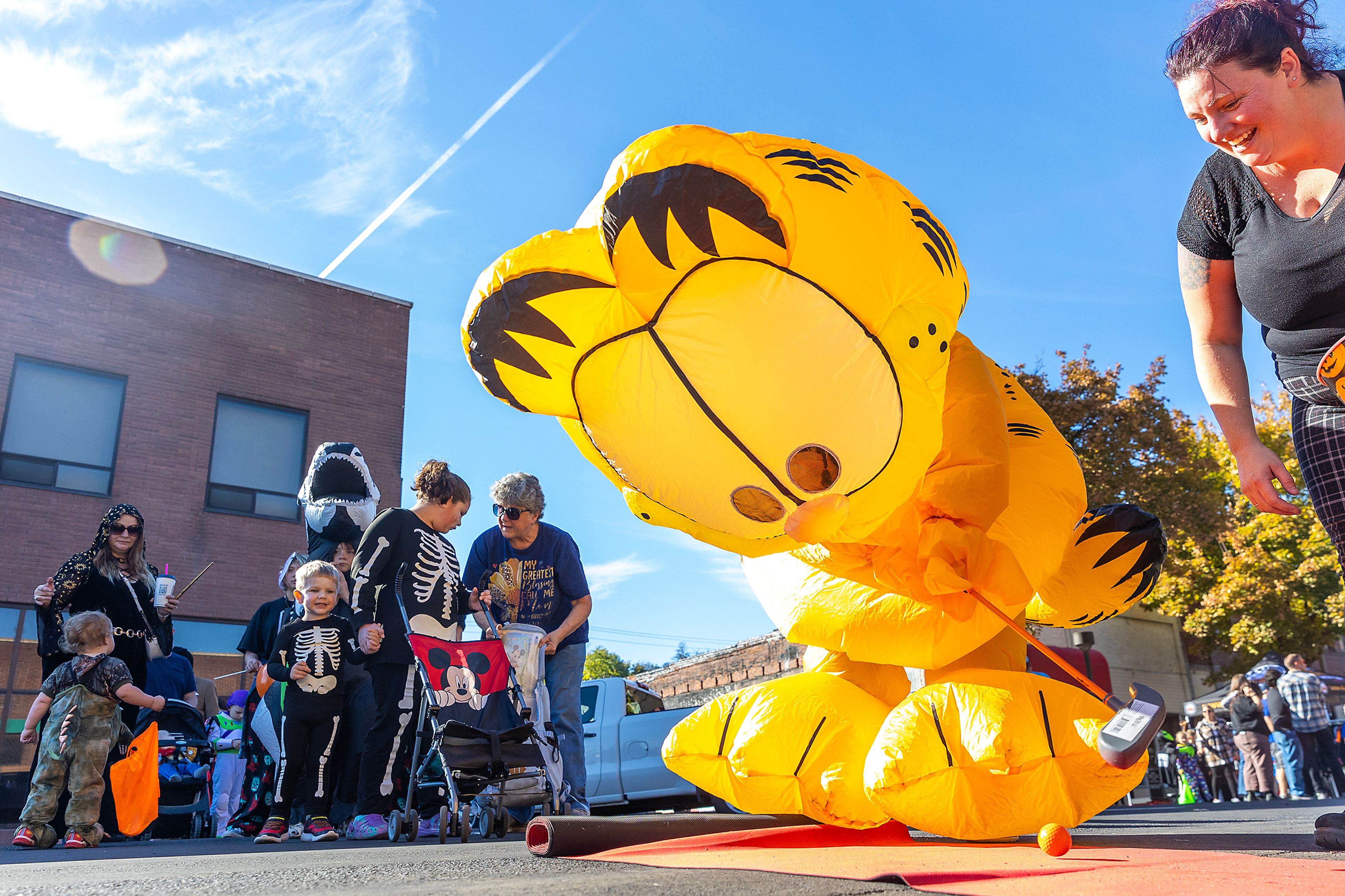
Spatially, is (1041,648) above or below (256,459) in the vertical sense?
below

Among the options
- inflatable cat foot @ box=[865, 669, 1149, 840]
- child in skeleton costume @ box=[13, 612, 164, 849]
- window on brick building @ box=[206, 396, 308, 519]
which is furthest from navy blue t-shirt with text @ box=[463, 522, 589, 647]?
window on brick building @ box=[206, 396, 308, 519]

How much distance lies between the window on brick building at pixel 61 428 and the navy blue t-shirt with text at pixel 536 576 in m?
9.87

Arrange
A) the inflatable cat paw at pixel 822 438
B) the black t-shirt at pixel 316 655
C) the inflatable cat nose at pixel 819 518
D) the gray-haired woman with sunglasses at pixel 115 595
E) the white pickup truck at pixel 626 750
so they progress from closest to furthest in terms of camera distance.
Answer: the inflatable cat paw at pixel 822 438, the inflatable cat nose at pixel 819 518, the black t-shirt at pixel 316 655, the gray-haired woman with sunglasses at pixel 115 595, the white pickup truck at pixel 626 750

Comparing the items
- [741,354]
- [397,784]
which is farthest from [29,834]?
[741,354]

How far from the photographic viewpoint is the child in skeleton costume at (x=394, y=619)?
410 cm

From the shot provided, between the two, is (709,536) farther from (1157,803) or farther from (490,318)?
(1157,803)

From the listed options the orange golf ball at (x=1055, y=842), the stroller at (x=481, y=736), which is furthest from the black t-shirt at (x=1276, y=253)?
the stroller at (x=481, y=736)

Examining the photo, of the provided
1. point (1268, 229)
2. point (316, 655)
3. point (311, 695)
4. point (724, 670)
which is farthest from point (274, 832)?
point (724, 670)

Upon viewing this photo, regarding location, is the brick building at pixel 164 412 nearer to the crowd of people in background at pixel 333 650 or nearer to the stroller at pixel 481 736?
the crowd of people in background at pixel 333 650

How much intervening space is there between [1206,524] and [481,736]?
51.3 feet

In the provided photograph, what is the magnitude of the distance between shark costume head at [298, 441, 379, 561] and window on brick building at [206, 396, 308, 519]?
8.70 meters

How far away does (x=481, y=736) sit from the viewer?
3977 millimetres

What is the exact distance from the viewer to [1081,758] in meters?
2.23

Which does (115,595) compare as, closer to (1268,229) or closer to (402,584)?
(402,584)
